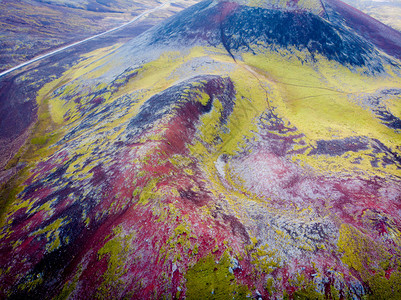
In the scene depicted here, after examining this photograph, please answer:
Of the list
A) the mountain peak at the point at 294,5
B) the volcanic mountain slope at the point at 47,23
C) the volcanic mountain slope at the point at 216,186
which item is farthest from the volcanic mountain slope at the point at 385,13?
the volcanic mountain slope at the point at 47,23

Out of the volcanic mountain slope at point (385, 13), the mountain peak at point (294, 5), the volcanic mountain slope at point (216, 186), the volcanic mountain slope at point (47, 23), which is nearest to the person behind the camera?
the volcanic mountain slope at point (216, 186)

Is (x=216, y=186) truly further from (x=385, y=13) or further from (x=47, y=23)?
(x=385, y=13)

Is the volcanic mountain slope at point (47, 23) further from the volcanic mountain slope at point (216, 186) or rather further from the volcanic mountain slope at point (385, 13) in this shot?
the volcanic mountain slope at point (385, 13)

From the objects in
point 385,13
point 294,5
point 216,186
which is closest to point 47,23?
point 294,5

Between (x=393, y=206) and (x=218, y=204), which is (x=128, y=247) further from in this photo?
(x=393, y=206)

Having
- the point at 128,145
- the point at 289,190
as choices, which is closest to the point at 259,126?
the point at 289,190

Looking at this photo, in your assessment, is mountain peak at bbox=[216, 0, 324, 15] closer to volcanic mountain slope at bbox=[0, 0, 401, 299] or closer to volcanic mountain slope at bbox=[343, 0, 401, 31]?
volcanic mountain slope at bbox=[0, 0, 401, 299]
